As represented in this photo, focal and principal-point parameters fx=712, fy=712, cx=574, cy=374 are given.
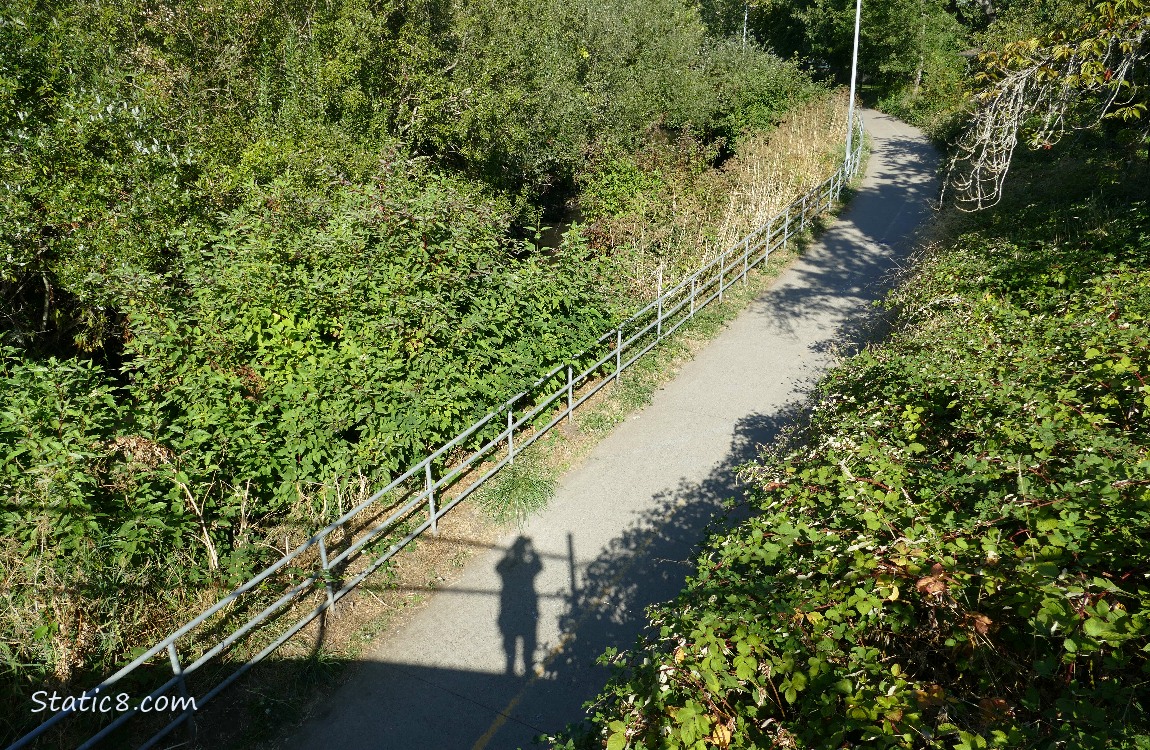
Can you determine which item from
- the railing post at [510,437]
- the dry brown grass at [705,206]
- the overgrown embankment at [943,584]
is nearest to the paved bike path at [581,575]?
the railing post at [510,437]

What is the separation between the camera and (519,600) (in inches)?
263

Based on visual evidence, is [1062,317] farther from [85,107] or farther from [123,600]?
[85,107]

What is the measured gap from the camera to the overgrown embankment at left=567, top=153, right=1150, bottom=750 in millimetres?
3227

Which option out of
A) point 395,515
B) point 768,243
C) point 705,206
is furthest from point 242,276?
point 705,206

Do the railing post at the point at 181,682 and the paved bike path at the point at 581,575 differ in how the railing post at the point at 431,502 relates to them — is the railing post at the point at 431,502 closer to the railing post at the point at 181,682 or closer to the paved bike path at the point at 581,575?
the paved bike path at the point at 581,575

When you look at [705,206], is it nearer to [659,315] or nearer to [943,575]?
[659,315]

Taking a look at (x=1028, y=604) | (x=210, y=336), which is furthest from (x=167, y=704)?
(x=1028, y=604)

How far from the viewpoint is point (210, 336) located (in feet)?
22.4

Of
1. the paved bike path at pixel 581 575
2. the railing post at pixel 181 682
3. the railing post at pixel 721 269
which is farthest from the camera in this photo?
the railing post at pixel 721 269

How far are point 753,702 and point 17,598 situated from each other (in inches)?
196

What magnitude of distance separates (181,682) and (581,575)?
344cm

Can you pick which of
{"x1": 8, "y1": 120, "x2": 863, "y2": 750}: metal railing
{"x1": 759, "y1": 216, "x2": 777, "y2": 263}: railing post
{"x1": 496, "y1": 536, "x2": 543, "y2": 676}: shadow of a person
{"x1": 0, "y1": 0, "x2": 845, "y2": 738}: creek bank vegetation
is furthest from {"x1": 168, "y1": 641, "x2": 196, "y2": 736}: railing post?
{"x1": 759, "y1": 216, "x2": 777, "y2": 263}: railing post

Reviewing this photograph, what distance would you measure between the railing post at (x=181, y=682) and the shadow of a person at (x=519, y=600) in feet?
7.83

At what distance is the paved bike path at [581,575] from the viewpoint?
5582 mm
